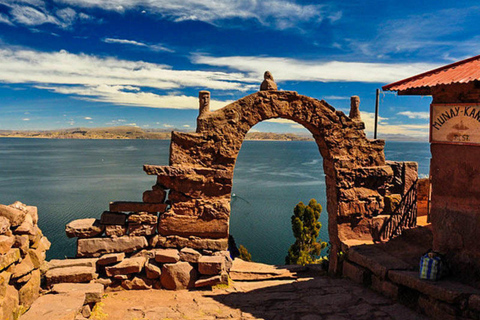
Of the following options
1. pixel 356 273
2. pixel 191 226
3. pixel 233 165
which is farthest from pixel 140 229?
pixel 356 273

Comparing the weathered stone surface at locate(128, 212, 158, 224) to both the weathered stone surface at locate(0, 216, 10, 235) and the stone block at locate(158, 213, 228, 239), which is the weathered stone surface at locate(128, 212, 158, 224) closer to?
the stone block at locate(158, 213, 228, 239)

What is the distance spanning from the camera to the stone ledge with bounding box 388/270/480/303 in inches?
203

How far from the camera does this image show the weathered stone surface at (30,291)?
17.4ft

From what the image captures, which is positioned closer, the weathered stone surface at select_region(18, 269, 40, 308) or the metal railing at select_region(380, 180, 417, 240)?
the weathered stone surface at select_region(18, 269, 40, 308)

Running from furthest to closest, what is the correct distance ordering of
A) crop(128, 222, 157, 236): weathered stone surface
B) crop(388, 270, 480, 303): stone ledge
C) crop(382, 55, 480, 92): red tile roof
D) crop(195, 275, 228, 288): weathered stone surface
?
crop(128, 222, 157, 236): weathered stone surface → crop(195, 275, 228, 288): weathered stone surface → crop(382, 55, 480, 92): red tile roof → crop(388, 270, 480, 303): stone ledge

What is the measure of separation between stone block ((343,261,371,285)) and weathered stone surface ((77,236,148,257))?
4.24 metres

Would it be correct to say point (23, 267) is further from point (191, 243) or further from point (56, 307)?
point (191, 243)

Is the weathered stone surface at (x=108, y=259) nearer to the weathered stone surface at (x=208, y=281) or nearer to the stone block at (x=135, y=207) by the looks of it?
the stone block at (x=135, y=207)

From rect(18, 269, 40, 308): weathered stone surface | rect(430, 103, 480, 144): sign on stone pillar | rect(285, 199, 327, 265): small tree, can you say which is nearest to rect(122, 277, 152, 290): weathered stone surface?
rect(18, 269, 40, 308): weathered stone surface

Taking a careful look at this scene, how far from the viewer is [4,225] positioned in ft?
16.3

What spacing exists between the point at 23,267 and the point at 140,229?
7.27 ft

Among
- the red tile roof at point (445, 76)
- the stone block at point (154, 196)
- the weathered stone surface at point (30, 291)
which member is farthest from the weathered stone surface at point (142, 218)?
the red tile roof at point (445, 76)

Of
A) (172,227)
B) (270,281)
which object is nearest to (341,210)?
(270,281)

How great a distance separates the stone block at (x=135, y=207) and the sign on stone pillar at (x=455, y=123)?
5.15 metres
